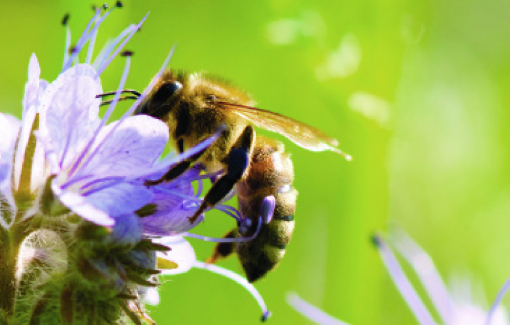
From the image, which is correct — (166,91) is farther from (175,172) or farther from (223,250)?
(223,250)

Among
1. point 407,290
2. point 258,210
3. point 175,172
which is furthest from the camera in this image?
point 407,290

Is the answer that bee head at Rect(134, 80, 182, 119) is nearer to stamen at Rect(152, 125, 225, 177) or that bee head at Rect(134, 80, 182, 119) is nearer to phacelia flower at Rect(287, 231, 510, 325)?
stamen at Rect(152, 125, 225, 177)

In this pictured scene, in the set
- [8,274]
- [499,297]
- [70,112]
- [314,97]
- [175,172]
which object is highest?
[70,112]

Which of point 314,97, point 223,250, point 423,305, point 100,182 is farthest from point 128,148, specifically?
point 314,97

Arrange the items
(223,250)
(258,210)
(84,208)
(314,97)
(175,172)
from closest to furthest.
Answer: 1. (84,208)
2. (175,172)
3. (258,210)
4. (223,250)
5. (314,97)

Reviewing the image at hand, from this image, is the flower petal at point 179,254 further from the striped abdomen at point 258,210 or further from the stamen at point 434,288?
the stamen at point 434,288

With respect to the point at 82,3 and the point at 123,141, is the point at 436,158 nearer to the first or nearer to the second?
the point at 82,3

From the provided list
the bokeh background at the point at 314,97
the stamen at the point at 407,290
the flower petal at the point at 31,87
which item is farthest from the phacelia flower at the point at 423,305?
the flower petal at the point at 31,87
